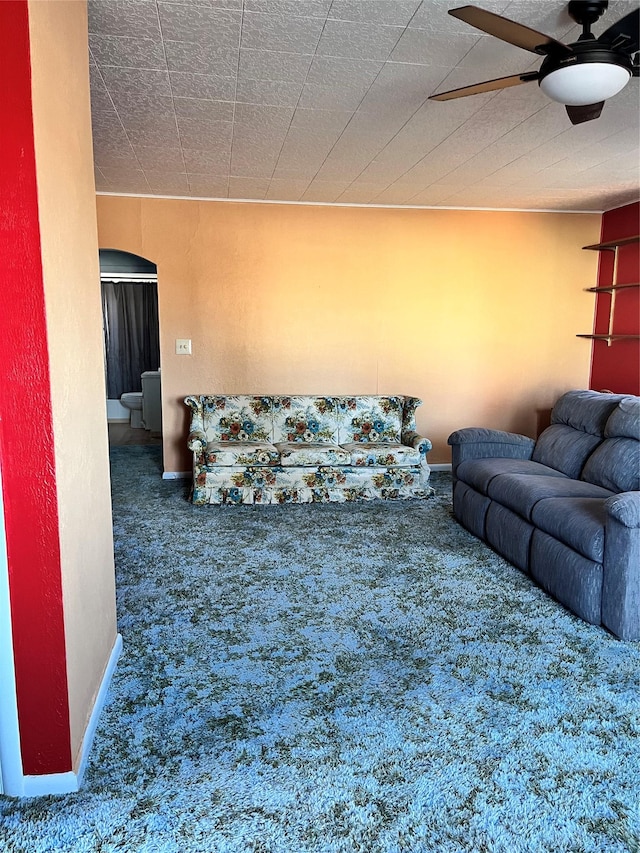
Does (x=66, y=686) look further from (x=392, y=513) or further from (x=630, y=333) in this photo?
(x=630, y=333)

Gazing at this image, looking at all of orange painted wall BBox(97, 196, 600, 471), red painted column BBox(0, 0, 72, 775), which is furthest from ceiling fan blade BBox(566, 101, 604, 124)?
orange painted wall BBox(97, 196, 600, 471)

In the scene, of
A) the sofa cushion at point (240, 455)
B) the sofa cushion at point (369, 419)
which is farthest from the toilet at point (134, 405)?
the sofa cushion at point (369, 419)

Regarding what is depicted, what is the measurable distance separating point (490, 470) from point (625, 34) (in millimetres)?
2411

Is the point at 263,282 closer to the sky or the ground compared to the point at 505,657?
closer to the sky

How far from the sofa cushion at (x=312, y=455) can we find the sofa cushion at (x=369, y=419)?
372 millimetres

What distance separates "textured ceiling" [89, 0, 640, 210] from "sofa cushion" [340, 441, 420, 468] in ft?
7.20

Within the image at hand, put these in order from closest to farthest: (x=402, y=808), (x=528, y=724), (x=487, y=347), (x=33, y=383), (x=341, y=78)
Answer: (x=33, y=383) → (x=402, y=808) → (x=528, y=724) → (x=341, y=78) → (x=487, y=347)

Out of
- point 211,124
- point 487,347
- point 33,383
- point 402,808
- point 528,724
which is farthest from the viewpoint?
point 487,347

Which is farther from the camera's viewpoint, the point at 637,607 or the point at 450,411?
the point at 450,411

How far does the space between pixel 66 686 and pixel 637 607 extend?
231 centimetres

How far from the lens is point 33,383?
1.47 m

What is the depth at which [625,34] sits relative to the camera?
2.05m

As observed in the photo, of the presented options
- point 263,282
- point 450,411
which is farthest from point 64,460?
point 450,411

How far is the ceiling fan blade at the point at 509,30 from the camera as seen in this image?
6.14ft
